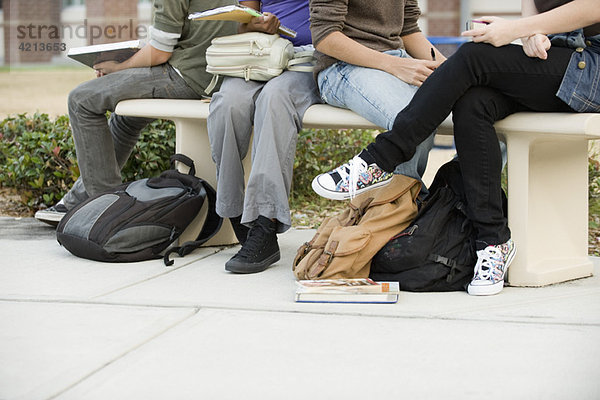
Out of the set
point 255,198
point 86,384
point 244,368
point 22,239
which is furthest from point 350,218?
point 22,239

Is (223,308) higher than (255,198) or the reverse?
the reverse

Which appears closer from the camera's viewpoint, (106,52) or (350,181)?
(350,181)

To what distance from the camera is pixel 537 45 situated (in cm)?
302

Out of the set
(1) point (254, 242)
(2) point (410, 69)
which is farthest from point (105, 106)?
(2) point (410, 69)

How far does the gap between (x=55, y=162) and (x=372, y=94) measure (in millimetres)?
2390

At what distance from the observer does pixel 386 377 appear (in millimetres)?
2215

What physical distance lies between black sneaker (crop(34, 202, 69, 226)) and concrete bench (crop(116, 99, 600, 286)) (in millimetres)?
1578

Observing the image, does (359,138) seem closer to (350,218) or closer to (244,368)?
(350,218)

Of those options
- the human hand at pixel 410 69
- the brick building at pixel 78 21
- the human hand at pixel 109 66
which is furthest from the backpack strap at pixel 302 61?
the brick building at pixel 78 21

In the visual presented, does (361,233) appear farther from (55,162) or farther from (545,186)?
(55,162)

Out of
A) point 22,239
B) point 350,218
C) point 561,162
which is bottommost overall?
point 22,239

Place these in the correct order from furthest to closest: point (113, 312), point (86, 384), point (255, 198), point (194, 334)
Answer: point (255, 198) < point (113, 312) < point (194, 334) < point (86, 384)

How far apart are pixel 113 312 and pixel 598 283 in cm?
185

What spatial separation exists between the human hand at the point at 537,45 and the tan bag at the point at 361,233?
2.15ft
